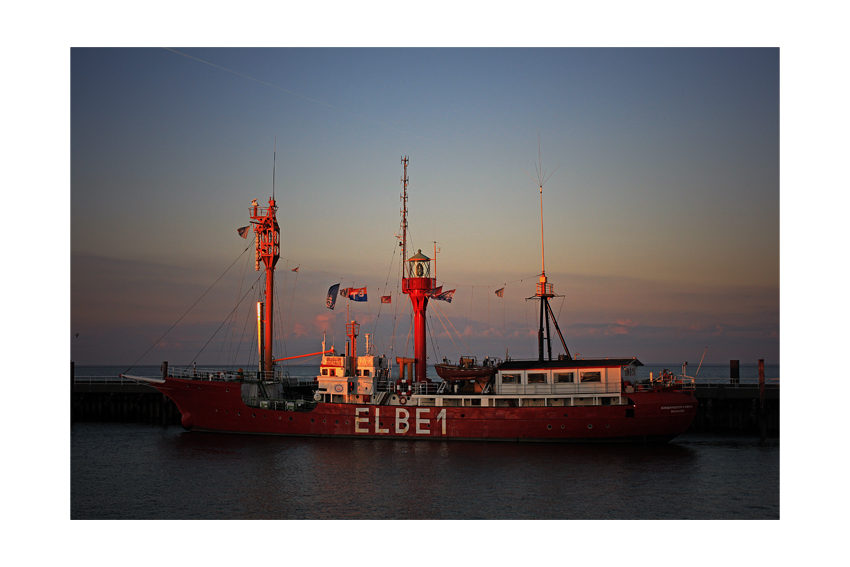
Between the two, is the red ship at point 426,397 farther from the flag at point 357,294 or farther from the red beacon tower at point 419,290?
the flag at point 357,294

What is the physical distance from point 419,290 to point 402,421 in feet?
28.1

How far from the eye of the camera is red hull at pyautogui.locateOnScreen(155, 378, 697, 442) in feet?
119

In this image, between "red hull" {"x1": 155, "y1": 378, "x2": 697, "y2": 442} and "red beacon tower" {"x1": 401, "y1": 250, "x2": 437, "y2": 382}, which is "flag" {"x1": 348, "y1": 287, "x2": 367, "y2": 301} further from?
"red hull" {"x1": 155, "y1": 378, "x2": 697, "y2": 442}

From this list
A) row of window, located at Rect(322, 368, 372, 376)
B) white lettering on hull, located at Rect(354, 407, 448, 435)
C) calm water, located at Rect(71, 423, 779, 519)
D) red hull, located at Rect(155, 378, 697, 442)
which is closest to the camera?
calm water, located at Rect(71, 423, 779, 519)

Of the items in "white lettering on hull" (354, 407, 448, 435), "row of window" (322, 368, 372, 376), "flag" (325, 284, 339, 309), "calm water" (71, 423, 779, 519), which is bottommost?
"calm water" (71, 423, 779, 519)

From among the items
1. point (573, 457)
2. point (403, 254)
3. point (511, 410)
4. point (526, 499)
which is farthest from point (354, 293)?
point (526, 499)

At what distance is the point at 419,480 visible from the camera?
28312 millimetres

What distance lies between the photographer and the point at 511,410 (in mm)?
37125

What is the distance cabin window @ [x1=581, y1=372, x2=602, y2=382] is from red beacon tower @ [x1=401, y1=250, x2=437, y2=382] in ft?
32.8

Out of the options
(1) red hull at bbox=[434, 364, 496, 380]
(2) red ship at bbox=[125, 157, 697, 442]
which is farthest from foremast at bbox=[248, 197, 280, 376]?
(1) red hull at bbox=[434, 364, 496, 380]

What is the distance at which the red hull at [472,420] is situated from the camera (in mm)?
36406

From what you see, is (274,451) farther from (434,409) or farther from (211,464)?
(434,409)

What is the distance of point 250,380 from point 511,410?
53.8 feet

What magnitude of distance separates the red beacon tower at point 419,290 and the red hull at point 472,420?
15.6 feet
